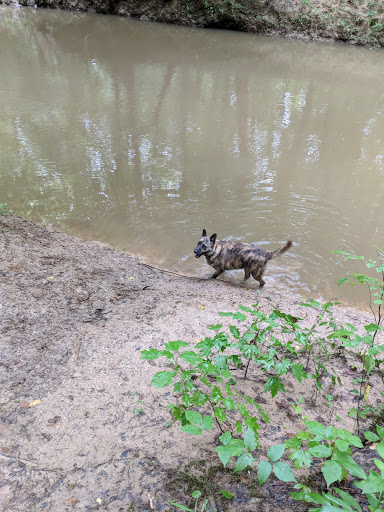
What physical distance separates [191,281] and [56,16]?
96.0 feet

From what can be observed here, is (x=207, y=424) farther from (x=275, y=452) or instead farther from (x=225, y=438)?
(x=275, y=452)

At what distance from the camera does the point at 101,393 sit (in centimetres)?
349

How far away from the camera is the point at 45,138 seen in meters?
10.3

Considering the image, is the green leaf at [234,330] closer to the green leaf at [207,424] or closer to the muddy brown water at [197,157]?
the green leaf at [207,424]

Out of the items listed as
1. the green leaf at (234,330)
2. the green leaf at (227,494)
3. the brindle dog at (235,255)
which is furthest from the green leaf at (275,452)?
the brindle dog at (235,255)

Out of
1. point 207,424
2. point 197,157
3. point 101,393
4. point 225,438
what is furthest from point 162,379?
point 197,157

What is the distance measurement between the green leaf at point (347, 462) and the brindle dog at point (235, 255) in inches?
171

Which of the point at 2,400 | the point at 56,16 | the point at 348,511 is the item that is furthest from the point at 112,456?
the point at 56,16

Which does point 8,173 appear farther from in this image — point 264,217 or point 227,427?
point 227,427

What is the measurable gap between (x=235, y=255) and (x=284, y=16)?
25047mm

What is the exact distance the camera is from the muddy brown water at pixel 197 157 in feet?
24.6

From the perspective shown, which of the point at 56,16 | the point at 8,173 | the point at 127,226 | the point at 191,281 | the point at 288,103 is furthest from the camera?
the point at 56,16

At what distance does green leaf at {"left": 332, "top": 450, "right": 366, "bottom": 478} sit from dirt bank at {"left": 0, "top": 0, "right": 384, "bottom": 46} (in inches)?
1109

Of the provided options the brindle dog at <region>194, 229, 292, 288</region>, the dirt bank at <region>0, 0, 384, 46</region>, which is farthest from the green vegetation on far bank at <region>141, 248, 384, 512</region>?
the dirt bank at <region>0, 0, 384, 46</region>
